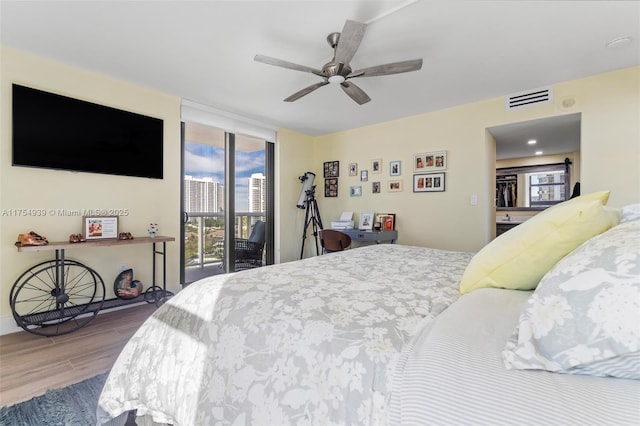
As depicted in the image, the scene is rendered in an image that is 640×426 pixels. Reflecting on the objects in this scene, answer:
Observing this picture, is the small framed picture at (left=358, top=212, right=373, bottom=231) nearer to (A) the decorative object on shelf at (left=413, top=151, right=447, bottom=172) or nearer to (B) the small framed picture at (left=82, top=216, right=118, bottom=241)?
(A) the decorative object on shelf at (left=413, top=151, right=447, bottom=172)

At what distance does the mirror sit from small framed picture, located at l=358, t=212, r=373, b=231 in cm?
213

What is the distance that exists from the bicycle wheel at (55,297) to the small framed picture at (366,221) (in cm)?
337

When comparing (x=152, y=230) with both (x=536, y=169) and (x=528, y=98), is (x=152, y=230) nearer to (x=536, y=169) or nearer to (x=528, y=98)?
(x=528, y=98)

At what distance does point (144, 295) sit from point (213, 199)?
1.54 meters

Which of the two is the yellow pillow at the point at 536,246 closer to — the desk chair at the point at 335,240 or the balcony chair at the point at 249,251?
the desk chair at the point at 335,240

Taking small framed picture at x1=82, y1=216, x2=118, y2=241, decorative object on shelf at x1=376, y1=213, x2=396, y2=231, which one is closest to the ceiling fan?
small framed picture at x1=82, y1=216, x2=118, y2=241

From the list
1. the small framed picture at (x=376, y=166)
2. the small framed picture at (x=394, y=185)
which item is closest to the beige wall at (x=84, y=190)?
the small framed picture at (x=376, y=166)

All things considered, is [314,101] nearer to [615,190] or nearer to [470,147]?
[470,147]

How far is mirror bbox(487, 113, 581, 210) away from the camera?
14.8ft

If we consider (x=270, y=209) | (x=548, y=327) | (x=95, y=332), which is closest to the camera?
(x=548, y=327)

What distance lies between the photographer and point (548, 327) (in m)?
0.59

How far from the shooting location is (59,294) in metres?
2.52

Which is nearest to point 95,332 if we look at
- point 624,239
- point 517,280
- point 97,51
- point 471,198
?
point 97,51

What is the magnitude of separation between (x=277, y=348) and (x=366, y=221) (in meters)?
3.85
